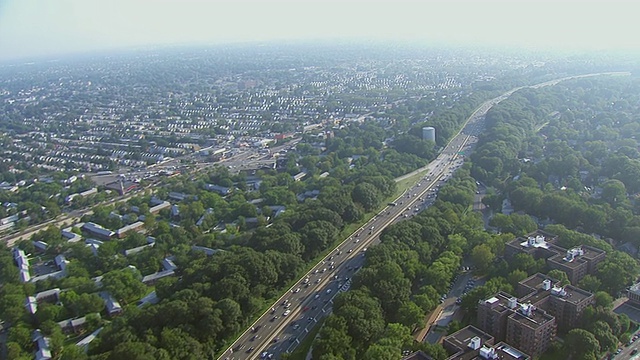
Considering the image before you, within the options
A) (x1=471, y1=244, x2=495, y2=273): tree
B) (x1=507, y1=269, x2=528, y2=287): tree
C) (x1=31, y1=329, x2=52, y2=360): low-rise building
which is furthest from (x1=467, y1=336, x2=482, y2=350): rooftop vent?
(x1=31, y1=329, x2=52, y2=360): low-rise building

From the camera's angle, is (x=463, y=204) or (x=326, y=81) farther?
(x=326, y=81)

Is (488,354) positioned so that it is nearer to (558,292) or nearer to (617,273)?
(558,292)

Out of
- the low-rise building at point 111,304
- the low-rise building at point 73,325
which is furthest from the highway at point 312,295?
the low-rise building at point 73,325

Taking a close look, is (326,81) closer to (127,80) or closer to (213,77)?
(213,77)

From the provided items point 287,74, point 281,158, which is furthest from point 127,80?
point 281,158

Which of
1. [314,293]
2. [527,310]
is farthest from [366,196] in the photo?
[527,310]
